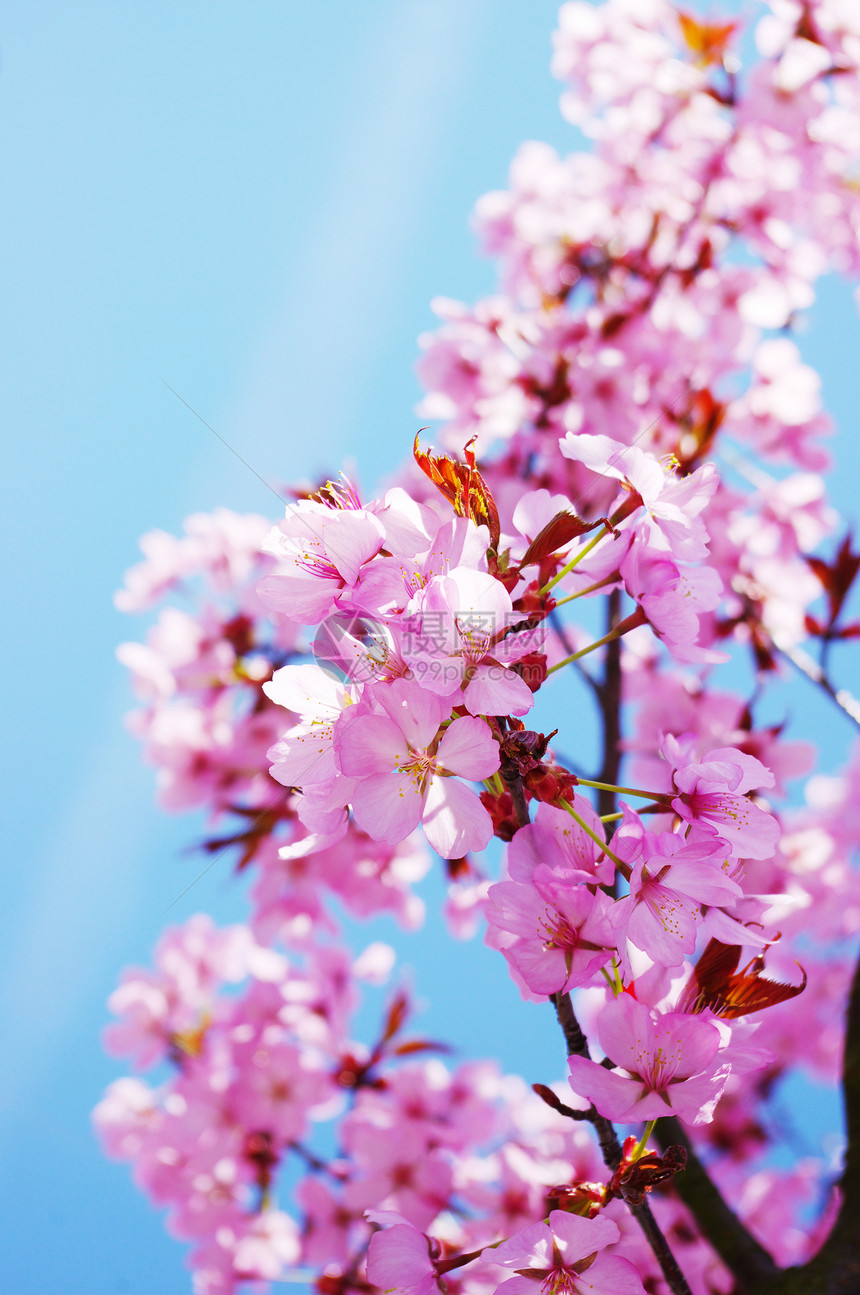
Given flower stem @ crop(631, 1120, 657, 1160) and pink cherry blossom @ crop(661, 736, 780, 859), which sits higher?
pink cherry blossom @ crop(661, 736, 780, 859)

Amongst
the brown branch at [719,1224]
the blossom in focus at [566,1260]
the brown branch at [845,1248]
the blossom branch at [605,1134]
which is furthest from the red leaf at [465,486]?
the brown branch at [845,1248]

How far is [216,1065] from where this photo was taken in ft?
6.73

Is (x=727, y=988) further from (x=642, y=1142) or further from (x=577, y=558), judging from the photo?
(x=577, y=558)

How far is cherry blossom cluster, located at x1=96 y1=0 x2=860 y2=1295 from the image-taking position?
0.65 meters

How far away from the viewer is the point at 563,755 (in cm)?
135

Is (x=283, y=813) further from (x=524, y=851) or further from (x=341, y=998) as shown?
(x=524, y=851)

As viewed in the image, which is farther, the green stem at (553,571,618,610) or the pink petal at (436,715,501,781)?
the green stem at (553,571,618,610)

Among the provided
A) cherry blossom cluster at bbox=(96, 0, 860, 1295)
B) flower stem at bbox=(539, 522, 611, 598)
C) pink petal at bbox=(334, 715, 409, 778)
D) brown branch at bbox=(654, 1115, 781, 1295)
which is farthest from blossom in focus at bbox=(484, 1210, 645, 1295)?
brown branch at bbox=(654, 1115, 781, 1295)

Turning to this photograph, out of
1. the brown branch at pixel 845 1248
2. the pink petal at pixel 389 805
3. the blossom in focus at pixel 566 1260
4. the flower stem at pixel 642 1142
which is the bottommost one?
the brown branch at pixel 845 1248

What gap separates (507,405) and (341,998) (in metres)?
1.60

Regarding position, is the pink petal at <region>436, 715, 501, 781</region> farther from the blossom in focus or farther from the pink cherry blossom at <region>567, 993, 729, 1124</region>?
the blossom in focus

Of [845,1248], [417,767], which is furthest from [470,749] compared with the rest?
[845,1248]

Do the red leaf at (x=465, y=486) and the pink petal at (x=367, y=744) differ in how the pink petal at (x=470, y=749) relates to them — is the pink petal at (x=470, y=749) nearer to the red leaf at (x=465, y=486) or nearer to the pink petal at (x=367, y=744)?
the pink petal at (x=367, y=744)

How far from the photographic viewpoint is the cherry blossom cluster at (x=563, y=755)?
65 centimetres
